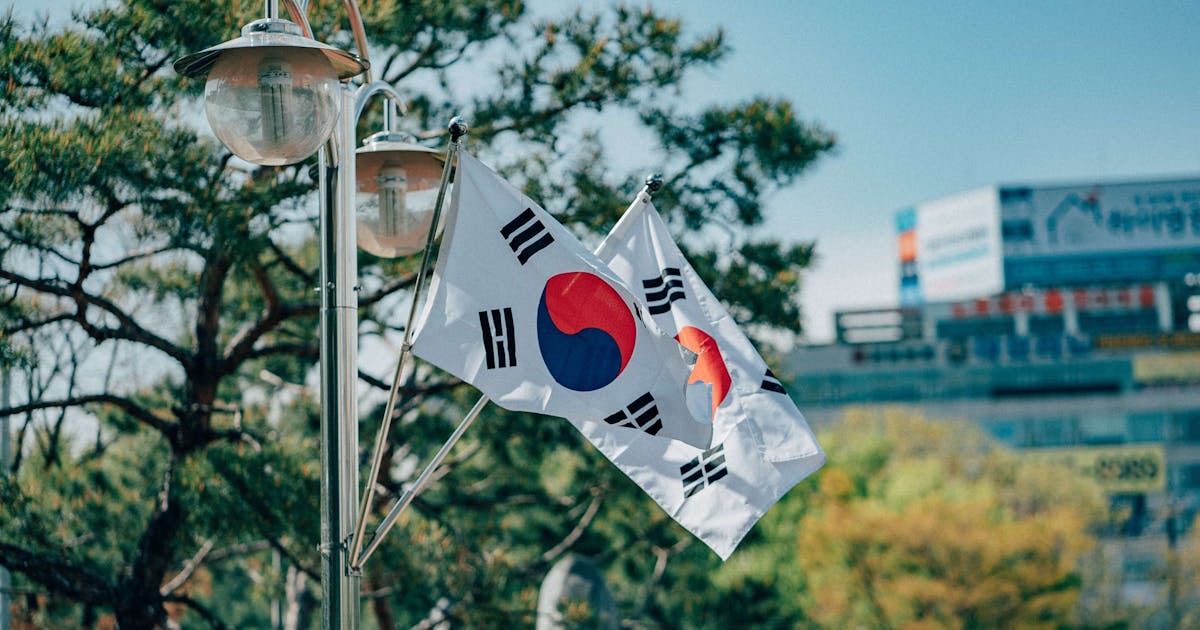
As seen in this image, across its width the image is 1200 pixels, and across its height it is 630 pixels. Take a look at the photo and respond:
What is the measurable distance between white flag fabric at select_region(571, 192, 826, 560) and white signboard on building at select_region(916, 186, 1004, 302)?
56.5 m

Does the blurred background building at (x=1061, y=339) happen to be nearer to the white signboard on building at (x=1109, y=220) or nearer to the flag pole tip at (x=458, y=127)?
the white signboard on building at (x=1109, y=220)

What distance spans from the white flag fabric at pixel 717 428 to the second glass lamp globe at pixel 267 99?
55.5 inches

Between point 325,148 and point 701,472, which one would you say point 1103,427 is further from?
point 325,148

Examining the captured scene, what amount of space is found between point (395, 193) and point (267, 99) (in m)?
1.00

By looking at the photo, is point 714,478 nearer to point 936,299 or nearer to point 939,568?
point 939,568

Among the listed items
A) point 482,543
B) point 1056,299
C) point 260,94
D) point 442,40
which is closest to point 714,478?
point 260,94

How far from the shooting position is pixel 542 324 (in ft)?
14.0

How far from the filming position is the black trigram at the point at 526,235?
431cm

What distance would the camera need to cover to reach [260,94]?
372 centimetres

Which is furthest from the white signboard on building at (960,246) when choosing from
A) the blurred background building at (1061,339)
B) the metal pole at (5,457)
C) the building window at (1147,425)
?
the metal pole at (5,457)

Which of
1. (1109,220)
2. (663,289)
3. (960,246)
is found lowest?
(663,289)

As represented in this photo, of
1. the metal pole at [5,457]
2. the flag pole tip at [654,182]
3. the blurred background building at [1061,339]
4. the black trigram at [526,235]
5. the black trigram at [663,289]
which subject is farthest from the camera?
the blurred background building at [1061,339]

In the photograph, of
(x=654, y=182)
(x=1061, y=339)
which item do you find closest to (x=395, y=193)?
(x=654, y=182)

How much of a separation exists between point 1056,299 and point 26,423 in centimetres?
5436
